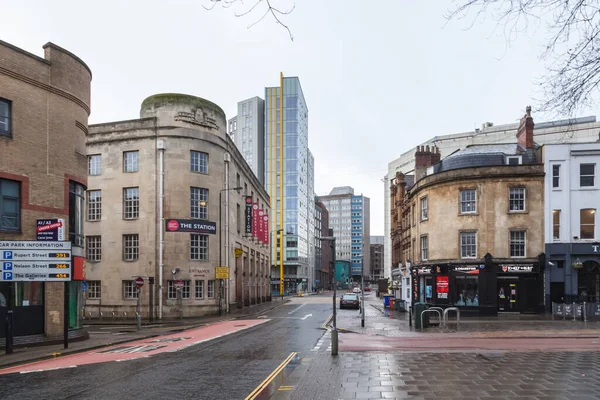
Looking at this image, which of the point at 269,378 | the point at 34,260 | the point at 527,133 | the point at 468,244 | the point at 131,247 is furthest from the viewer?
the point at 131,247

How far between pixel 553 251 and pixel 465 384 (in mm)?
25449

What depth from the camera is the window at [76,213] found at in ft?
73.4

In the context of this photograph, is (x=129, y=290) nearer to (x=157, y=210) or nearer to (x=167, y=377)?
(x=157, y=210)

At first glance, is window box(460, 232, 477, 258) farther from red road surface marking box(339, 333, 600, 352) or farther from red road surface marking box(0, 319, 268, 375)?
red road surface marking box(0, 319, 268, 375)

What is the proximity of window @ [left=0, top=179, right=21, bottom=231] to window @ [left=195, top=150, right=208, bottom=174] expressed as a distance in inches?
756

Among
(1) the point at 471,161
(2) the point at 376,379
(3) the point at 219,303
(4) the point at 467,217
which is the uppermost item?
(1) the point at 471,161

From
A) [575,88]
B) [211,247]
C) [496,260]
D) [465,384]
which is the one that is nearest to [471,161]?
[496,260]

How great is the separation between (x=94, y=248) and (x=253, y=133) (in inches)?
3176

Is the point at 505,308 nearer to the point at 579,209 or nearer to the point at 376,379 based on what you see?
the point at 579,209

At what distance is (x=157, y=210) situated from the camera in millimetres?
36906

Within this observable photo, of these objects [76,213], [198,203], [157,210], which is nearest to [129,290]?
[157,210]

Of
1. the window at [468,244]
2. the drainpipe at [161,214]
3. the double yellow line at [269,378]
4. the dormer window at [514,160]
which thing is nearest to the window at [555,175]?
the dormer window at [514,160]

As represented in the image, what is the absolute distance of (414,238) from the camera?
1642 inches

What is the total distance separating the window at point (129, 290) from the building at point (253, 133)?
3069 inches
